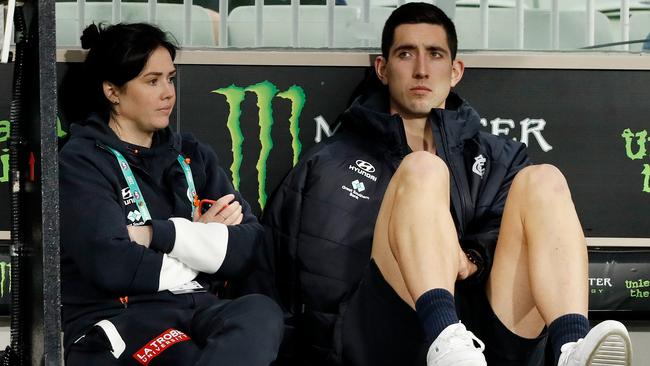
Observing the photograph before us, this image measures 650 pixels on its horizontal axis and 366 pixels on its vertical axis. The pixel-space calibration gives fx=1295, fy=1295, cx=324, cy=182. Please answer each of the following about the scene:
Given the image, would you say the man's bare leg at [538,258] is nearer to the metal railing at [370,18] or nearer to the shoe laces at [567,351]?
the shoe laces at [567,351]

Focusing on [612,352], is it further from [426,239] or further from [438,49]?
[438,49]

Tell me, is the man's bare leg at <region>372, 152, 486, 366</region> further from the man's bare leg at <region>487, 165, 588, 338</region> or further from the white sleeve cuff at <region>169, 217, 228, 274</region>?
the white sleeve cuff at <region>169, 217, 228, 274</region>

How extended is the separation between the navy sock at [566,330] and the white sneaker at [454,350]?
0.22 m

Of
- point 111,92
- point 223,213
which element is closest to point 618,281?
point 223,213

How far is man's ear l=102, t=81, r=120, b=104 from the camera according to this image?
172 inches

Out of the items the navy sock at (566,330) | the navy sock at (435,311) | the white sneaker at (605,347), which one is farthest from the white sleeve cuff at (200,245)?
the white sneaker at (605,347)

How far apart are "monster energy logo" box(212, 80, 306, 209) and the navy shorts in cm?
96

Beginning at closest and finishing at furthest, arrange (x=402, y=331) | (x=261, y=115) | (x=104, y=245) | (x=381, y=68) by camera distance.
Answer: (x=104, y=245) → (x=402, y=331) → (x=381, y=68) → (x=261, y=115)

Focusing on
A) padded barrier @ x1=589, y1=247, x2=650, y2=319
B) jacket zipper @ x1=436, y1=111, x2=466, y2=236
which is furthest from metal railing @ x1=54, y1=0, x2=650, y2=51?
padded barrier @ x1=589, y1=247, x2=650, y2=319

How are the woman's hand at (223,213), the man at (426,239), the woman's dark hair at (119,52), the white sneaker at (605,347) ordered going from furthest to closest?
1. the woman's dark hair at (119,52)
2. the woman's hand at (223,213)
3. the man at (426,239)
4. the white sneaker at (605,347)

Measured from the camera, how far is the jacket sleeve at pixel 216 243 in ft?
13.2

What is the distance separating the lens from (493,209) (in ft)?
14.4

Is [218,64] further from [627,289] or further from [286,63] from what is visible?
[627,289]

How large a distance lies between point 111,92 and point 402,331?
1.28 metres
